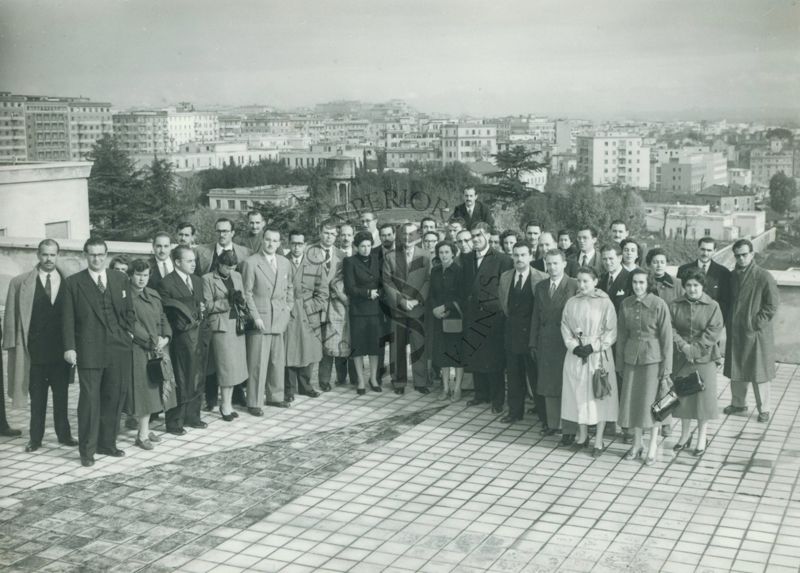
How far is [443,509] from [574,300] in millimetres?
2064

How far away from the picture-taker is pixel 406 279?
30.1ft

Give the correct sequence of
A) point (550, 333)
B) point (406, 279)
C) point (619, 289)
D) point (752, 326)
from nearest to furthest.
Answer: point (550, 333), point (619, 289), point (752, 326), point (406, 279)

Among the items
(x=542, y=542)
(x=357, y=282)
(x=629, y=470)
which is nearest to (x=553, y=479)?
(x=629, y=470)

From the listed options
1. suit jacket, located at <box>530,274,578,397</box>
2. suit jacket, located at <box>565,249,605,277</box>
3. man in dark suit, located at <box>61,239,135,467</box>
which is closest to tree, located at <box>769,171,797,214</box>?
suit jacket, located at <box>565,249,605,277</box>

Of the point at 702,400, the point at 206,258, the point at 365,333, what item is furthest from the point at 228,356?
the point at 702,400

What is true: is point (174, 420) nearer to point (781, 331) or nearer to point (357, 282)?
point (357, 282)

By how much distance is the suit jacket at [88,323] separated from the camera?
279 inches

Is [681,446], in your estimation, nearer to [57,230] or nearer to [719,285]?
[719,285]

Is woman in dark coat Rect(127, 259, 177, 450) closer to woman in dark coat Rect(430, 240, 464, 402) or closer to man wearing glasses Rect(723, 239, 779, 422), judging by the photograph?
woman in dark coat Rect(430, 240, 464, 402)

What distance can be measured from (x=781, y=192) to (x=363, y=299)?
1900 inches

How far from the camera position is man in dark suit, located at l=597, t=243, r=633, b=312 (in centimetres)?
788

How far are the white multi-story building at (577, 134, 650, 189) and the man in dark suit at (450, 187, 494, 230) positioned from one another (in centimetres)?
14734

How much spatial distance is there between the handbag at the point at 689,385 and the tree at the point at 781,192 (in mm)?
45163

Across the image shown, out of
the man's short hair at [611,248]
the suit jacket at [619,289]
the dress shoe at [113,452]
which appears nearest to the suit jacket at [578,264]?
the man's short hair at [611,248]
